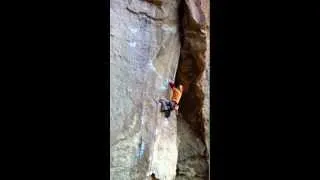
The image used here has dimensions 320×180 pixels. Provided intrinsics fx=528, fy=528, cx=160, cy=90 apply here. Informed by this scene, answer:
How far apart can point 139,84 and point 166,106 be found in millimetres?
558

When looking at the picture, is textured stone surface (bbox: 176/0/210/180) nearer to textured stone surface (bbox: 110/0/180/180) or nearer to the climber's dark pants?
textured stone surface (bbox: 110/0/180/180)

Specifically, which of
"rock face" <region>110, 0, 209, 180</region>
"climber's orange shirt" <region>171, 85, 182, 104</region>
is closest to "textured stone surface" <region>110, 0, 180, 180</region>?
"rock face" <region>110, 0, 209, 180</region>

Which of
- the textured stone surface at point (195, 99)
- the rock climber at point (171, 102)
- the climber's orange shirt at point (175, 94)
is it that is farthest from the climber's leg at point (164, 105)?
the textured stone surface at point (195, 99)

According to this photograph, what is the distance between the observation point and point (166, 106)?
4133mm

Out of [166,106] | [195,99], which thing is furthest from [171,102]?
[195,99]

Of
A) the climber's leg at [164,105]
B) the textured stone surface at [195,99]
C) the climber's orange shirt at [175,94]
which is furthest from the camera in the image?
the textured stone surface at [195,99]

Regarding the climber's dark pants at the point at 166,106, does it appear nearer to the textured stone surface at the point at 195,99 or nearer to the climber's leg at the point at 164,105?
the climber's leg at the point at 164,105

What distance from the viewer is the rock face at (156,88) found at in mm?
3436

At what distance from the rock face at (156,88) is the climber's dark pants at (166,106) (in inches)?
1.9

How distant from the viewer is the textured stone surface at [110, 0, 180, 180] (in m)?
3.40

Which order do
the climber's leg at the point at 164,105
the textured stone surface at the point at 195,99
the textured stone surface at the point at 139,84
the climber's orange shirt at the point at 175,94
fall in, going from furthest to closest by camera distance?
the textured stone surface at the point at 195,99 → the climber's orange shirt at the point at 175,94 → the climber's leg at the point at 164,105 → the textured stone surface at the point at 139,84

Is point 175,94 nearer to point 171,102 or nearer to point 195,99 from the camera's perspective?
point 171,102
